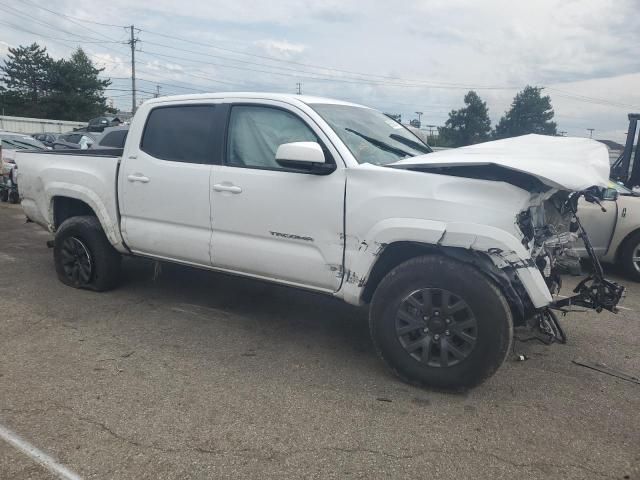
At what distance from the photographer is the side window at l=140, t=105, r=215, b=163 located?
433cm

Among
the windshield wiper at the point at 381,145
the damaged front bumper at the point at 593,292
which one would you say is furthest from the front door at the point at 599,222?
the windshield wiper at the point at 381,145

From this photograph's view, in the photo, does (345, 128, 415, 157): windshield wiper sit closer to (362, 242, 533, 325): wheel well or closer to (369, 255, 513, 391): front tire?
(362, 242, 533, 325): wheel well

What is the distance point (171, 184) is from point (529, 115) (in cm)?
6440

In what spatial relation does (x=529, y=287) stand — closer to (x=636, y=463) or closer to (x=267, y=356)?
(x=636, y=463)

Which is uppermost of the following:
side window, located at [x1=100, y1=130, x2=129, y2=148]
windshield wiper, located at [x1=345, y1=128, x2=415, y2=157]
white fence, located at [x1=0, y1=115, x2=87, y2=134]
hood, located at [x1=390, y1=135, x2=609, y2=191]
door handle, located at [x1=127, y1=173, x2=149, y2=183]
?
white fence, located at [x1=0, y1=115, x2=87, y2=134]

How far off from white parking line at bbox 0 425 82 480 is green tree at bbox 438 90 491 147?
57829 millimetres

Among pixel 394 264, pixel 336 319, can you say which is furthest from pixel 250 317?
pixel 394 264

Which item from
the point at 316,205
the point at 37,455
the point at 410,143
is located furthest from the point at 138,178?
the point at 37,455

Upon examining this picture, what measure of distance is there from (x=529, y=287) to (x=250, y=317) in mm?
2491

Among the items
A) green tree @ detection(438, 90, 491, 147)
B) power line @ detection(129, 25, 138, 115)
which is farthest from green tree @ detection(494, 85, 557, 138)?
power line @ detection(129, 25, 138, 115)

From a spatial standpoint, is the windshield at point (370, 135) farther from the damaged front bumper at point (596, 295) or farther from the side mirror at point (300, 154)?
the damaged front bumper at point (596, 295)

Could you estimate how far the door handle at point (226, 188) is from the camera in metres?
4.01

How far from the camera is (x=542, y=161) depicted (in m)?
3.27

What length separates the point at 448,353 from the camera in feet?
11.0
